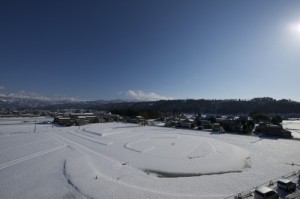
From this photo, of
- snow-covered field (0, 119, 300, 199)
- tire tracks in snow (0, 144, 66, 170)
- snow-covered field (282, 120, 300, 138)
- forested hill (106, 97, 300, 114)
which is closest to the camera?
snow-covered field (0, 119, 300, 199)

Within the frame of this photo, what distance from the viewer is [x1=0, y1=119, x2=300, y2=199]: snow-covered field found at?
10.4 metres

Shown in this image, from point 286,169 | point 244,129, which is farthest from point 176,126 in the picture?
point 286,169

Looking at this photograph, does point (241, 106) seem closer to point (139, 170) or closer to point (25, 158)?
point (139, 170)

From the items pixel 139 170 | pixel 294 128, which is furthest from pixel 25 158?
pixel 294 128

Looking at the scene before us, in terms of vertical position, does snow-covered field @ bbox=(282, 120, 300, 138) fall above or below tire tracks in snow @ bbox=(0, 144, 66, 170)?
above

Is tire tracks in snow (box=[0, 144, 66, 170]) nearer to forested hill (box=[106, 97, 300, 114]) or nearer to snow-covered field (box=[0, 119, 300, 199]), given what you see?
snow-covered field (box=[0, 119, 300, 199])

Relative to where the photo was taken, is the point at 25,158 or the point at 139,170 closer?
the point at 139,170

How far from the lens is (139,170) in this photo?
13781mm

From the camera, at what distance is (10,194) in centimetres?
1025

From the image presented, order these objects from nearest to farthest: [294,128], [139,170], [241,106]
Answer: [139,170], [294,128], [241,106]

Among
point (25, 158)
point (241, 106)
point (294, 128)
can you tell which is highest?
point (241, 106)

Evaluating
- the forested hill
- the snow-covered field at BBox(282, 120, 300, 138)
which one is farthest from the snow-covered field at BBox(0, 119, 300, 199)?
the forested hill

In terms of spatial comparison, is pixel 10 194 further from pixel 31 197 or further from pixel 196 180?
pixel 196 180

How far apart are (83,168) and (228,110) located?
77.5 m
